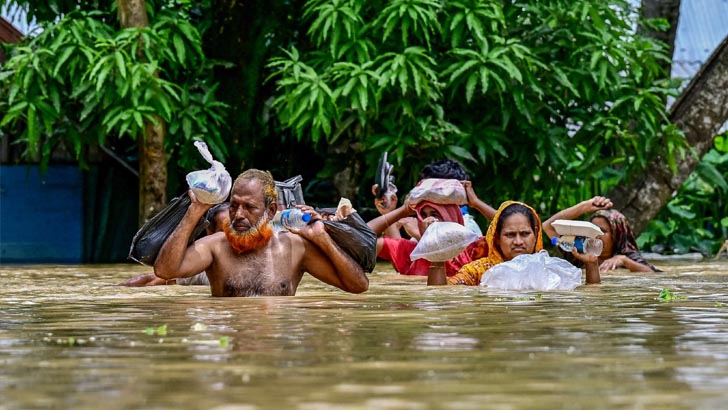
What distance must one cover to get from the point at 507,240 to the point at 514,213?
0.21m

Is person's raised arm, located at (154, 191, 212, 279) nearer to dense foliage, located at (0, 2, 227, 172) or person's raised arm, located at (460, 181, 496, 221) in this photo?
person's raised arm, located at (460, 181, 496, 221)

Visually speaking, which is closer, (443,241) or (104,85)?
(443,241)

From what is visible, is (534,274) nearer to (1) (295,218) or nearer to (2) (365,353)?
(1) (295,218)

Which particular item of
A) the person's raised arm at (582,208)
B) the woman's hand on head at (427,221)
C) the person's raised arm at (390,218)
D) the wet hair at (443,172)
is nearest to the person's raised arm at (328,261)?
the woman's hand on head at (427,221)

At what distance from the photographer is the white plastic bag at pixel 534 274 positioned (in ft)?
27.4

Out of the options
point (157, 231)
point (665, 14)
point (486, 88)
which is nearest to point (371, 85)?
point (486, 88)

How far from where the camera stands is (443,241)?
868 centimetres

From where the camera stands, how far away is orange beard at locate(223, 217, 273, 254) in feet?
22.5

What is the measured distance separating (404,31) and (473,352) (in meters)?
9.03

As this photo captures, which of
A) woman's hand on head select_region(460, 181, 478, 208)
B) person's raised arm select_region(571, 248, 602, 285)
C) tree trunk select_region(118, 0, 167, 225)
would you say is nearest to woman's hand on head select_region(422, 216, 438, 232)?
woman's hand on head select_region(460, 181, 478, 208)

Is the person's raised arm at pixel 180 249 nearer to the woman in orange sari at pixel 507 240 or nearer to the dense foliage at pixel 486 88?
the woman in orange sari at pixel 507 240

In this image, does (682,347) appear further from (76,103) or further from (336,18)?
(76,103)

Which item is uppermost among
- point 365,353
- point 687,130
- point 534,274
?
point 687,130

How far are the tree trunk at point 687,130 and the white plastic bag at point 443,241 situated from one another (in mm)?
7234
